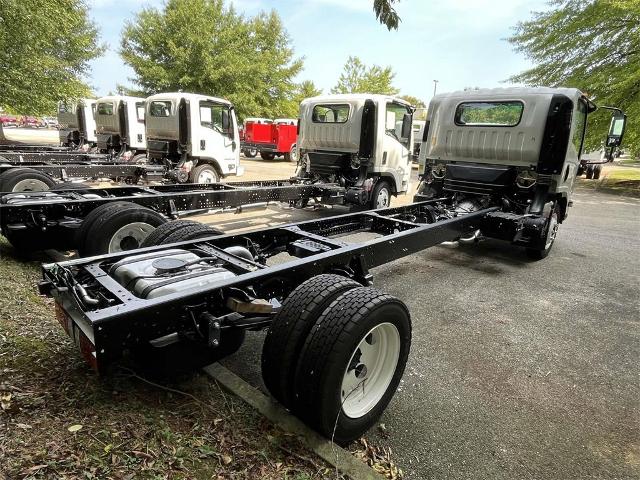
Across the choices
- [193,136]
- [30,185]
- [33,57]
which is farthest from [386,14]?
[33,57]

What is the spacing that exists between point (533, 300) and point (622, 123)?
379cm

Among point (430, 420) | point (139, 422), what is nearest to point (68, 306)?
point (139, 422)

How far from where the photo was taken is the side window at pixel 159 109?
36.2 ft

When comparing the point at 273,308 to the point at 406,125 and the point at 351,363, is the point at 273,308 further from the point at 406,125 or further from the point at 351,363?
the point at 406,125

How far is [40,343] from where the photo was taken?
2818mm

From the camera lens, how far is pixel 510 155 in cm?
622

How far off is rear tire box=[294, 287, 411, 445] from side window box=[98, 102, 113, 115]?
14514mm

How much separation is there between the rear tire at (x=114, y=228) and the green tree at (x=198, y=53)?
21.2 meters

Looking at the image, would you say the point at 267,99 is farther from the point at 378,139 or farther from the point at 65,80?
the point at 378,139

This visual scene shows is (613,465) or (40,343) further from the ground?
(40,343)

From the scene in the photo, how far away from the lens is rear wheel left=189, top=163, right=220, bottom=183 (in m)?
10.5

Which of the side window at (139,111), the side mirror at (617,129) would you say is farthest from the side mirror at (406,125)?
the side window at (139,111)

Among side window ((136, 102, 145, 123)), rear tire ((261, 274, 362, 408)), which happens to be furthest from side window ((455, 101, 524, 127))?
side window ((136, 102, 145, 123))

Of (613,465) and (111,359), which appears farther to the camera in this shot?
(613,465)
